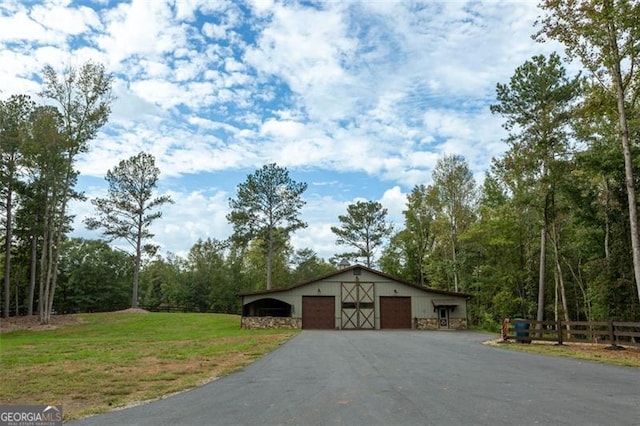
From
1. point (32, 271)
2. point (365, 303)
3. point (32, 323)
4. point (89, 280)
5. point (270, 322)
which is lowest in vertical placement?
point (270, 322)

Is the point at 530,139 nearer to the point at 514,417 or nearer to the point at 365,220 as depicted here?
the point at 514,417

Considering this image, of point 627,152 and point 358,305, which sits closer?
point 627,152

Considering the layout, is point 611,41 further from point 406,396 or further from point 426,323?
point 426,323

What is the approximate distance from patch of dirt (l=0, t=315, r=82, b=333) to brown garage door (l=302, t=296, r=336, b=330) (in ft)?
47.7

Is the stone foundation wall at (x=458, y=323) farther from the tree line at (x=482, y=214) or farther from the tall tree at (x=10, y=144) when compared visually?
the tall tree at (x=10, y=144)

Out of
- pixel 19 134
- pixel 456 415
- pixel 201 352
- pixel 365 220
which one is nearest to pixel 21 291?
pixel 19 134

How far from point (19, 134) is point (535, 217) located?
31.3 meters

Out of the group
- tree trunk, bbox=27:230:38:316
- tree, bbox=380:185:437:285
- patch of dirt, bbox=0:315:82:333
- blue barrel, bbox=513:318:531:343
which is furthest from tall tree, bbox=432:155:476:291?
tree trunk, bbox=27:230:38:316

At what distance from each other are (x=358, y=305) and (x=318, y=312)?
266cm

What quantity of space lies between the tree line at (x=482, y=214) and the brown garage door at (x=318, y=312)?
9790 mm

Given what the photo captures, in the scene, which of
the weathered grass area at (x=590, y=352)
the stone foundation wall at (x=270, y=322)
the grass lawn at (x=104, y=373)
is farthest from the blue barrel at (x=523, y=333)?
the stone foundation wall at (x=270, y=322)

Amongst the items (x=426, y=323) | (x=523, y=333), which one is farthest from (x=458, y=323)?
(x=523, y=333)

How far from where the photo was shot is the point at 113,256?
169 ft

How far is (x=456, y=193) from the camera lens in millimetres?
34188
